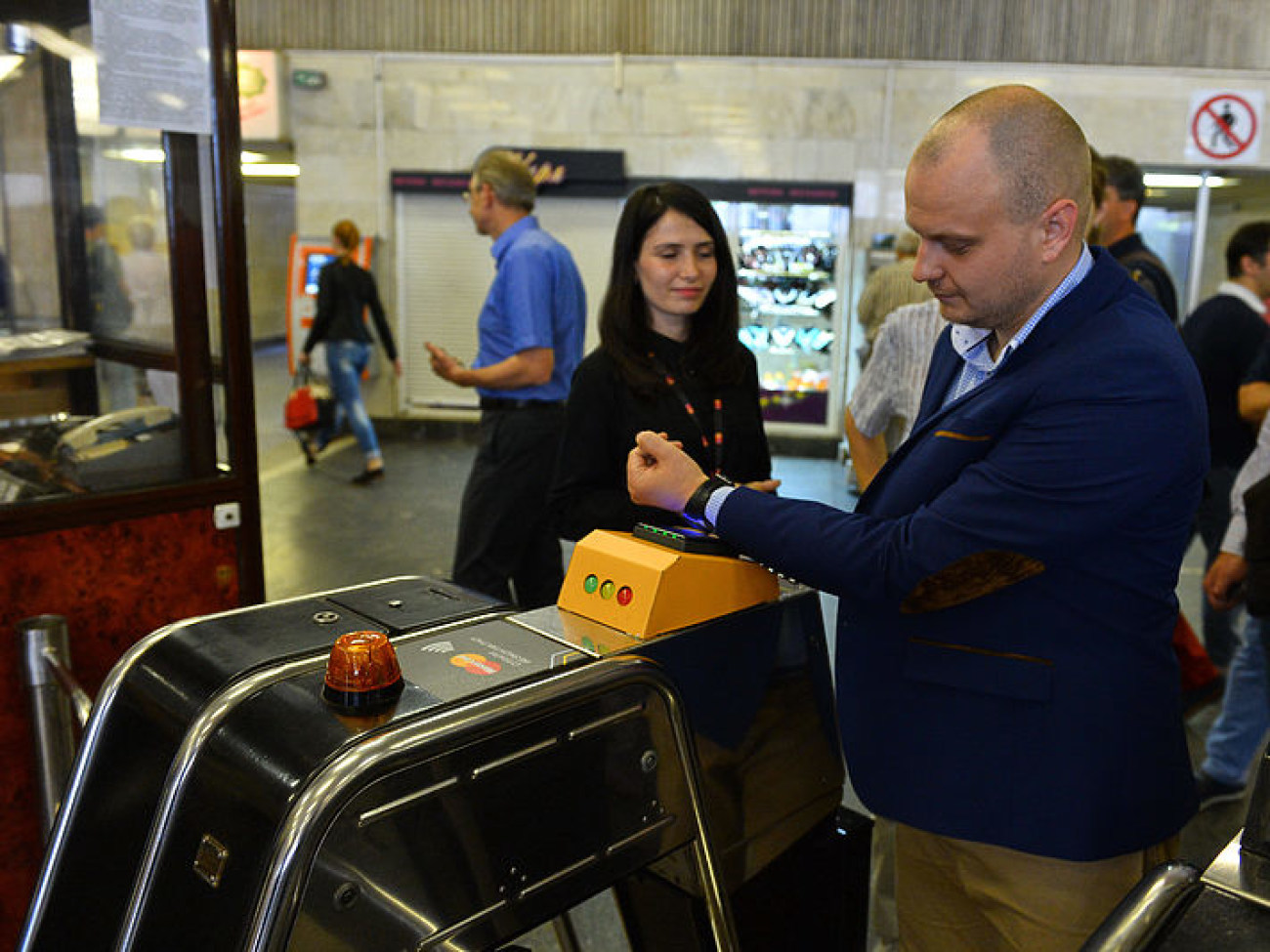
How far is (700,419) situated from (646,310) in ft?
0.90

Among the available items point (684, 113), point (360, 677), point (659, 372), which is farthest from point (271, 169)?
point (360, 677)

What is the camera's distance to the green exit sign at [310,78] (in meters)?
9.14

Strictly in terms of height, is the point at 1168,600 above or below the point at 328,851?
above

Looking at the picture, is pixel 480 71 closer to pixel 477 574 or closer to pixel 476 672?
pixel 477 574

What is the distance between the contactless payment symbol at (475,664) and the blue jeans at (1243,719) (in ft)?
8.98

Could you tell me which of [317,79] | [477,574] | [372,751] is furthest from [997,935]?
[317,79]

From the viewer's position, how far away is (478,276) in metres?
9.48

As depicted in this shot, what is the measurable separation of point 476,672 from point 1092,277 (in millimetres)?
927

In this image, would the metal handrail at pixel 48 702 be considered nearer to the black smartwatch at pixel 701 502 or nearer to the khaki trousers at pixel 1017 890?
the black smartwatch at pixel 701 502

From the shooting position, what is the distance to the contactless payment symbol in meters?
1.24

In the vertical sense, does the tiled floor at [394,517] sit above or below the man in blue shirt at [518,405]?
below

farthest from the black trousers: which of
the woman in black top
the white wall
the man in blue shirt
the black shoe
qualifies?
the white wall

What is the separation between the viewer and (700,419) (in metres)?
2.22

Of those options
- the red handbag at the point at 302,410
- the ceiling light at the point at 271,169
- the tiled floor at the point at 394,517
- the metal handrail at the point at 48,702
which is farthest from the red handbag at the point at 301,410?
the ceiling light at the point at 271,169
